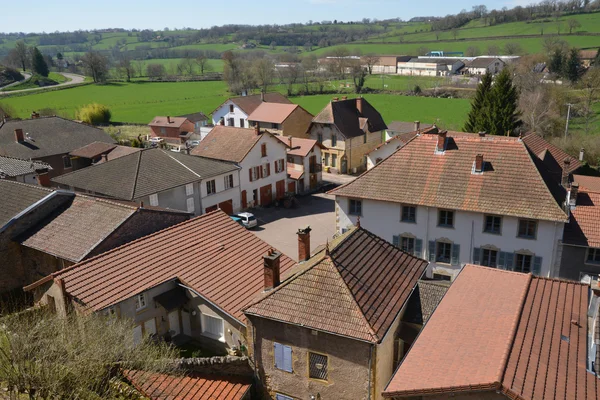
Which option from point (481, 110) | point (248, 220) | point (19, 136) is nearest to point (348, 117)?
point (481, 110)

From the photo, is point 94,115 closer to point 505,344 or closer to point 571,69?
point 505,344

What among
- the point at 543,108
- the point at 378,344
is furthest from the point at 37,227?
the point at 543,108

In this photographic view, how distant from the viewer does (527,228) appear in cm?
2730

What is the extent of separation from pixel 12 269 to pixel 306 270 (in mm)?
18083

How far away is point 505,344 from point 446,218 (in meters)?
15.2

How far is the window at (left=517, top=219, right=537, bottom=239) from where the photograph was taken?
2708 cm

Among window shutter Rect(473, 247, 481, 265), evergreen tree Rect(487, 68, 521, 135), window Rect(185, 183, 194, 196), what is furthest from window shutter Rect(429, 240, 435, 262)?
evergreen tree Rect(487, 68, 521, 135)

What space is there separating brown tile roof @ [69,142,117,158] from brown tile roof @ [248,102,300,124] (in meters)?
20.5

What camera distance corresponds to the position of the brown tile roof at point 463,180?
89.5ft

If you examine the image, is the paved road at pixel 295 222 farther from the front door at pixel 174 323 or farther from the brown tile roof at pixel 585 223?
the brown tile roof at pixel 585 223

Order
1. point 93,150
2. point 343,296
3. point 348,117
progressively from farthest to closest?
1. point 348,117
2. point 93,150
3. point 343,296

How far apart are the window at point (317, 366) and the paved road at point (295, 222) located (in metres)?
17.7

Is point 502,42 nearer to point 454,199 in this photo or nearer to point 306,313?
point 454,199

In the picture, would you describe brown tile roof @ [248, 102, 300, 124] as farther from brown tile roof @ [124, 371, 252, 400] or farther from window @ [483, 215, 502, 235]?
brown tile roof @ [124, 371, 252, 400]
